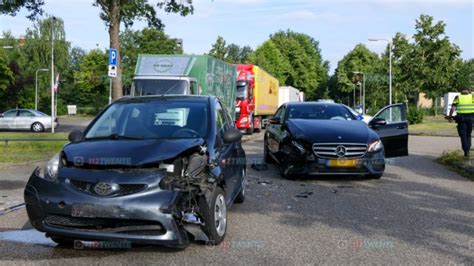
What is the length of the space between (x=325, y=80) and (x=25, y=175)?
96.1 meters

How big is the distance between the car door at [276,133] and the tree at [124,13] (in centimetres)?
669

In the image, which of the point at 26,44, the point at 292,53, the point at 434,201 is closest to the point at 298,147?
the point at 434,201

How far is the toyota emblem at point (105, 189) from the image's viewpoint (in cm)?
491

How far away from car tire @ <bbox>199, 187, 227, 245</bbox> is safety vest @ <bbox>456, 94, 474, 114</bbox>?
963 centimetres

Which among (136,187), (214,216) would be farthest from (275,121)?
(136,187)

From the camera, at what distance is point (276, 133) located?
1152cm

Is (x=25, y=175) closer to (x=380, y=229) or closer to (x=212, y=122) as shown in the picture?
(x=212, y=122)

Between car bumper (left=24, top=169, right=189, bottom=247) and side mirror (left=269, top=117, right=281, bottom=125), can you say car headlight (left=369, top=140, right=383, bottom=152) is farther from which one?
car bumper (left=24, top=169, right=189, bottom=247)

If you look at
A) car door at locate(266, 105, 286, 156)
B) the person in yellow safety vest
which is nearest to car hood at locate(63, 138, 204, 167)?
car door at locate(266, 105, 286, 156)

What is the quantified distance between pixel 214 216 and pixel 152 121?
1.48 metres

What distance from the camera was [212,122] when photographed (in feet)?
20.9

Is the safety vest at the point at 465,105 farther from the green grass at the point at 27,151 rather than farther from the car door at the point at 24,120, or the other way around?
the car door at the point at 24,120

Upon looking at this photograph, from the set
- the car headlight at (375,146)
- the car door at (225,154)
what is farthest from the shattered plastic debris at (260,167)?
the car door at (225,154)

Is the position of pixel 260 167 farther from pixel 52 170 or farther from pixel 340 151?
pixel 52 170
